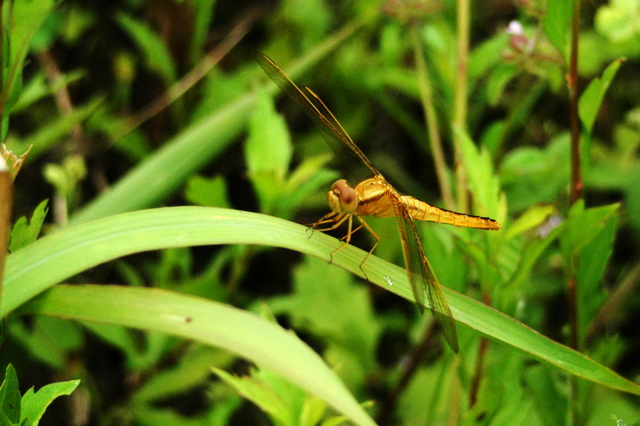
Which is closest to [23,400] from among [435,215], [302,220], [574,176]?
[435,215]

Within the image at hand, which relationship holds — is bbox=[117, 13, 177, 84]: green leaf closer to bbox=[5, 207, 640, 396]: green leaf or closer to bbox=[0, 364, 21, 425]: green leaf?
bbox=[5, 207, 640, 396]: green leaf

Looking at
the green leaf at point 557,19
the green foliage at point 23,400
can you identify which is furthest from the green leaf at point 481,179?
the green foliage at point 23,400

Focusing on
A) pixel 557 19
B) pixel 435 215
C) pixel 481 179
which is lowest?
pixel 435 215

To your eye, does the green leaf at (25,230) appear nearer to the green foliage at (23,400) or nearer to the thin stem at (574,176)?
the green foliage at (23,400)

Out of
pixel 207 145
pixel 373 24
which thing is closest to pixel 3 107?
pixel 207 145

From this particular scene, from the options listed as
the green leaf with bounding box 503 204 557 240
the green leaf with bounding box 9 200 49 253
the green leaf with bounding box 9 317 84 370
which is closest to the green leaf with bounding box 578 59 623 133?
the green leaf with bounding box 503 204 557 240

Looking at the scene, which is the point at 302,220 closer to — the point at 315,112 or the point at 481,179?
the point at 315,112
